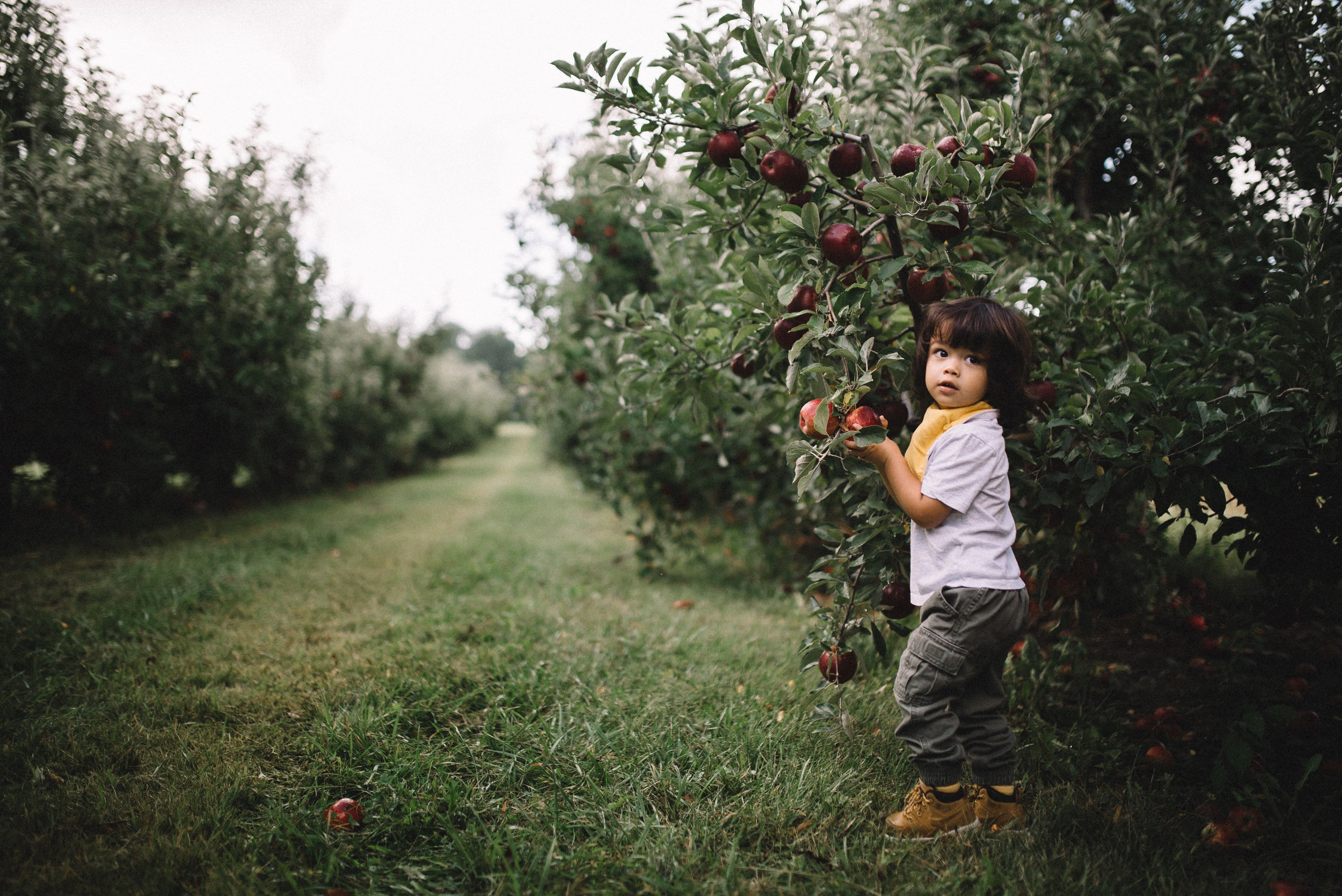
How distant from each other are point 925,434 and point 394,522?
6.12 metres

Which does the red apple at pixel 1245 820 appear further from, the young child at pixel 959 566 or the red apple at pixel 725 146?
the red apple at pixel 725 146

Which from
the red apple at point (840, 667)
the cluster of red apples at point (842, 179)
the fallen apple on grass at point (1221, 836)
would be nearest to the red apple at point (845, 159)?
the cluster of red apples at point (842, 179)

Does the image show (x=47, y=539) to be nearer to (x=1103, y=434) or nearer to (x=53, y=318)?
(x=53, y=318)

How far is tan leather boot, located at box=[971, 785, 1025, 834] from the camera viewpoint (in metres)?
1.68

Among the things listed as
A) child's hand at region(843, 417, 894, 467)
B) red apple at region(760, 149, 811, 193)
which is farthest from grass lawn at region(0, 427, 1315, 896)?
red apple at region(760, 149, 811, 193)

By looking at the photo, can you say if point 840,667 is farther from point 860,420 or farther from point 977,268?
point 977,268

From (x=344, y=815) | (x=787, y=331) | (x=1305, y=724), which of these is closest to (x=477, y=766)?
(x=344, y=815)

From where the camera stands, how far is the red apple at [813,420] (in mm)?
1589

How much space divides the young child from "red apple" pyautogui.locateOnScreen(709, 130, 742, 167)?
0.75 meters

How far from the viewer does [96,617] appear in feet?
9.86

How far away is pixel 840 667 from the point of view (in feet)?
6.28

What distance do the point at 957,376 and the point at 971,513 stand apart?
1.22 ft

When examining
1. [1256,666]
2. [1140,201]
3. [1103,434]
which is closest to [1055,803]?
[1103,434]

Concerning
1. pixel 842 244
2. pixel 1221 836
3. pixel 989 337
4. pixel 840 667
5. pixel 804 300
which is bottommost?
pixel 1221 836
